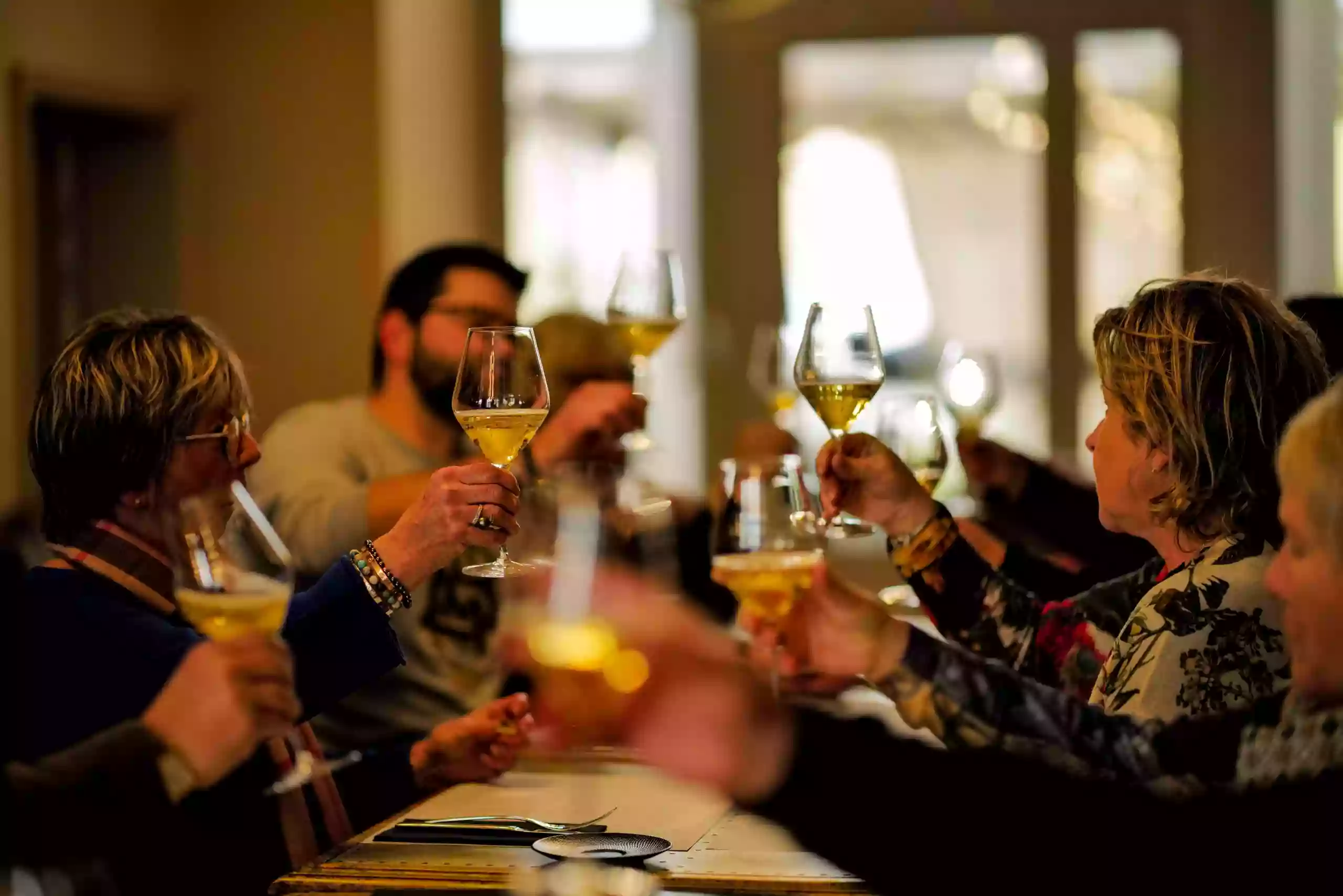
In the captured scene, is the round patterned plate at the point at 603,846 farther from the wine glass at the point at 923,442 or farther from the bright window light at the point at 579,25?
the bright window light at the point at 579,25

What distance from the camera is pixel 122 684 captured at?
64.5 inches

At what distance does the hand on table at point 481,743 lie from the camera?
2057 mm

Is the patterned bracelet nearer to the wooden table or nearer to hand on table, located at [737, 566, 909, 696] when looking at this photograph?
the wooden table

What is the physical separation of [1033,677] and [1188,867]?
2.73 ft

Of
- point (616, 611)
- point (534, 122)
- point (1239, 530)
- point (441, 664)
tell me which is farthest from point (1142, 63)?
point (616, 611)

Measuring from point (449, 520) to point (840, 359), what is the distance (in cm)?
67

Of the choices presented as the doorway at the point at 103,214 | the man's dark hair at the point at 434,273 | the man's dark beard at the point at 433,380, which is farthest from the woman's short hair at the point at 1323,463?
the doorway at the point at 103,214

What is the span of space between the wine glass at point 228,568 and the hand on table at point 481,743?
0.68m

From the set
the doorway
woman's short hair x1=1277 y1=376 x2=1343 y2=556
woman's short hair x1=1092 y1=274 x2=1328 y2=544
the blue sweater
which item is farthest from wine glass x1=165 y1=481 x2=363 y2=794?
the doorway

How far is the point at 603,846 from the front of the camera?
5.41ft

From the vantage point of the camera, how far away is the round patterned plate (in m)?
1.61

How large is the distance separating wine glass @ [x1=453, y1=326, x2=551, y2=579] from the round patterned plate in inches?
12.0

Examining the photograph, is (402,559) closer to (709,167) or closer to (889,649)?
(889,649)

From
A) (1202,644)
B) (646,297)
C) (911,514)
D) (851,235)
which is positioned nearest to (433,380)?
(646,297)
